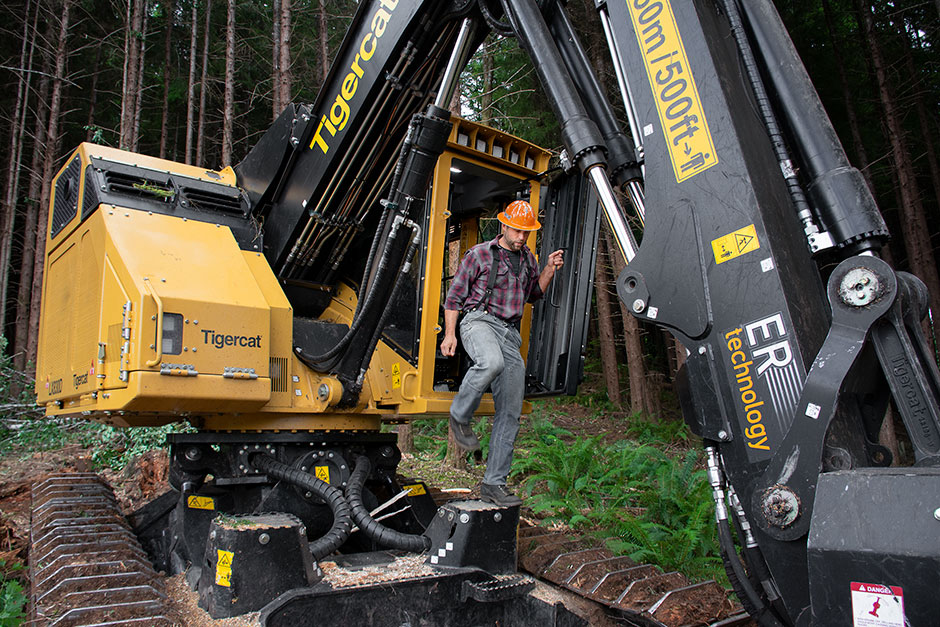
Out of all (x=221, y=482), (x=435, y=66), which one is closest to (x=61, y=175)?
(x=221, y=482)

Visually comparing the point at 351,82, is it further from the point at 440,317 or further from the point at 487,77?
the point at 487,77

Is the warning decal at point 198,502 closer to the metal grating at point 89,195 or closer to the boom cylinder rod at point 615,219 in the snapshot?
the metal grating at point 89,195

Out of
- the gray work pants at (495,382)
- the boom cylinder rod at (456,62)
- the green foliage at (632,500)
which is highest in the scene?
the boom cylinder rod at (456,62)

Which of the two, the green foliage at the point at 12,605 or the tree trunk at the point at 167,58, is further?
the tree trunk at the point at 167,58

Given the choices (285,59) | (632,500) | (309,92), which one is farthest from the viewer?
(309,92)

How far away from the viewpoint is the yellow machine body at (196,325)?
3369 millimetres

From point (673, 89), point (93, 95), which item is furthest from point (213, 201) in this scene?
point (93, 95)

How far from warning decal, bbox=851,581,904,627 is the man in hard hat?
2.08 m

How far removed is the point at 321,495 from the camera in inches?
147

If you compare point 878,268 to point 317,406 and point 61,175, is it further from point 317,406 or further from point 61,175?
point 61,175

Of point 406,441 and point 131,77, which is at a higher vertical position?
point 131,77

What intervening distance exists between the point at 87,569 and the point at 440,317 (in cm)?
232

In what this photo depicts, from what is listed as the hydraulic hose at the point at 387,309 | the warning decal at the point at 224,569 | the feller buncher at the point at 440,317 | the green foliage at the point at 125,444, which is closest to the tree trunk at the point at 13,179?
the green foliage at the point at 125,444

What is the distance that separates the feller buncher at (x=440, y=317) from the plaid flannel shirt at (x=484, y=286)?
0.16 meters
